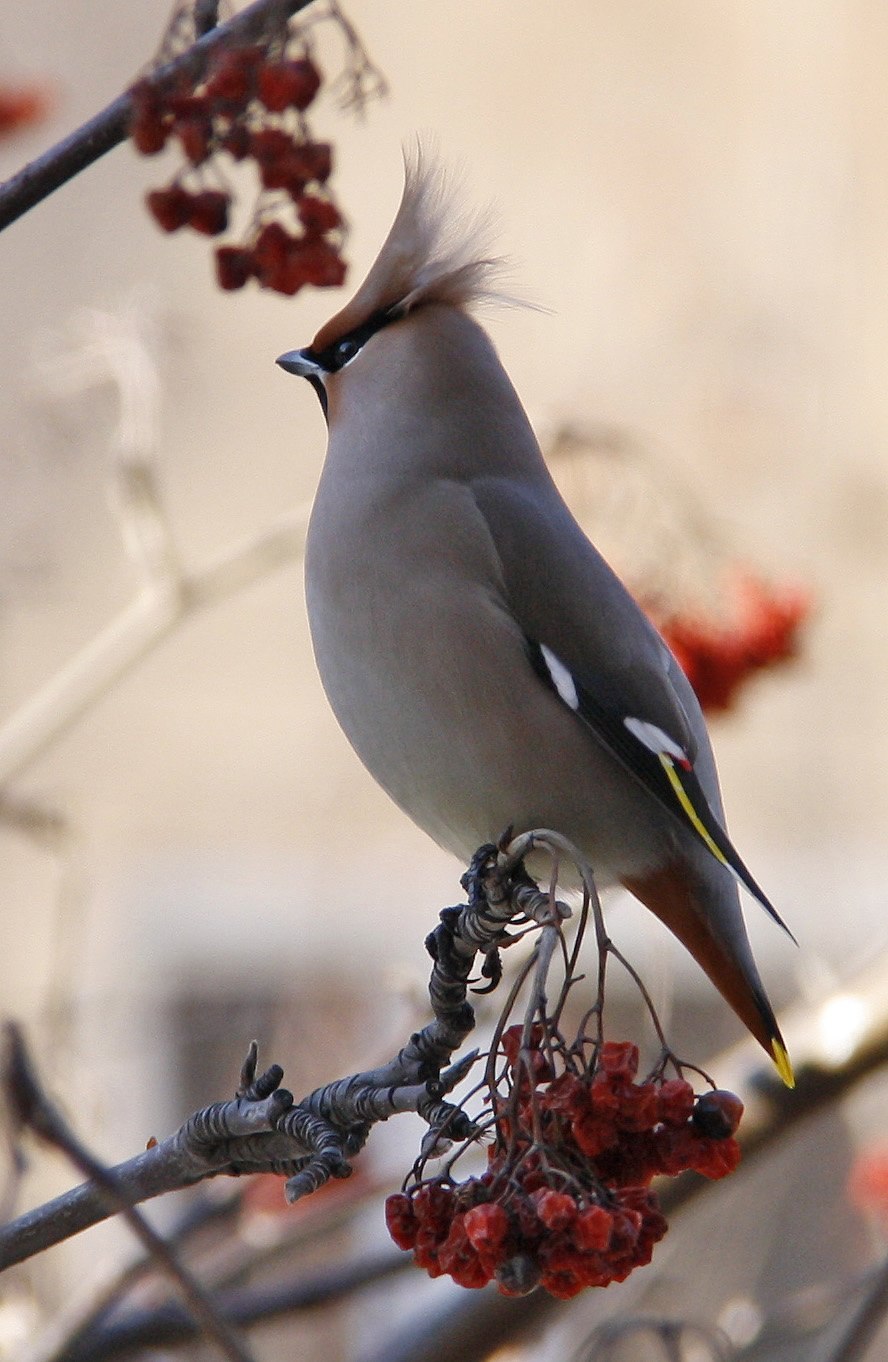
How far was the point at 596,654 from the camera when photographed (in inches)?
75.9

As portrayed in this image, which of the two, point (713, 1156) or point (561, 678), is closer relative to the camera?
point (713, 1156)

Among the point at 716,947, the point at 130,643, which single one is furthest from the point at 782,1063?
the point at 130,643

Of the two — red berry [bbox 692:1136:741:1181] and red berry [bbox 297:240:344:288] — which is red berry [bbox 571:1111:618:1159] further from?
red berry [bbox 297:240:344:288]

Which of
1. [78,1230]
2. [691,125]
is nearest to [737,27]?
[691,125]

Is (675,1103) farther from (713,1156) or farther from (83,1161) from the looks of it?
(83,1161)

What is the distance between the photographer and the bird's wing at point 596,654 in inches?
74.5

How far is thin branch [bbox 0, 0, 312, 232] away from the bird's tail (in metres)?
0.95

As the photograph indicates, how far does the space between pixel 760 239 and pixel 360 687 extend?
365 centimetres

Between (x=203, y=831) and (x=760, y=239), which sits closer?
(x=203, y=831)

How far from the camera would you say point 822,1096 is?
2.30 meters

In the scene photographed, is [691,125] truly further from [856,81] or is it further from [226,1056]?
[226,1056]

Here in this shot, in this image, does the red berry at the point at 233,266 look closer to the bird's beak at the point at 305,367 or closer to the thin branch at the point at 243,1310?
the bird's beak at the point at 305,367

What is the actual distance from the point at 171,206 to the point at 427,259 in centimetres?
49

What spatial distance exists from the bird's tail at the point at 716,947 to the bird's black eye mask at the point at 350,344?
0.67 meters
